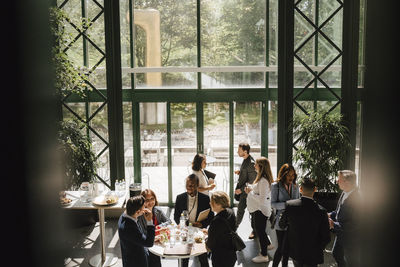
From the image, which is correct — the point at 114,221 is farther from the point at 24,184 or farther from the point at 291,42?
the point at 24,184

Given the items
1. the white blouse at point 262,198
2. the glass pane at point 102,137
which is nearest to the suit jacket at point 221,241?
the white blouse at point 262,198

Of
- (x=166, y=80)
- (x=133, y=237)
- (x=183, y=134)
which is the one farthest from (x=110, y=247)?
(x=166, y=80)

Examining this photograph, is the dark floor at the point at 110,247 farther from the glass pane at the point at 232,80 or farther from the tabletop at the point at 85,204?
the glass pane at the point at 232,80

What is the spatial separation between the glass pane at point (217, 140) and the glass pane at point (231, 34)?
3.60 feet

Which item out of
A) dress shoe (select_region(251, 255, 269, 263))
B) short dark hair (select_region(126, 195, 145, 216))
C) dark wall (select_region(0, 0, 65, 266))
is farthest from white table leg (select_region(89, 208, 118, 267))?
dark wall (select_region(0, 0, 65, 266))

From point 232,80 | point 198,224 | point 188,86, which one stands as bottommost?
point 198,224

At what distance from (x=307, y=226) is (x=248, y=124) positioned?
448cm

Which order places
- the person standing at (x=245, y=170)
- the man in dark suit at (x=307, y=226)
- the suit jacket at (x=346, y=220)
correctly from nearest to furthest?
1. the man in dark suit at (x=307, y=226)
2. the suit jacket at (x=346, y=220)
3. the person standing at (x=245, y=170)

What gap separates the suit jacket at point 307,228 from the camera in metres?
4.27

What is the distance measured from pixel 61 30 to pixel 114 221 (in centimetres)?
395

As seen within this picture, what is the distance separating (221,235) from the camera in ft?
13.9

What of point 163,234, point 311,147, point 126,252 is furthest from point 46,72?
point 311,147

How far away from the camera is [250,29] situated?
8.33 meters

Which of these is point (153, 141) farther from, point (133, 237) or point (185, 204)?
point (133, 237)
